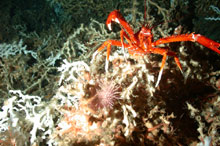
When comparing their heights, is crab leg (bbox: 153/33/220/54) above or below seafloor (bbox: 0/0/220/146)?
above

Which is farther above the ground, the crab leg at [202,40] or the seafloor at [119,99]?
the crab leg at [202,40]

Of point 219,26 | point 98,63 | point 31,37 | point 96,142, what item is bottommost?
point 219,26

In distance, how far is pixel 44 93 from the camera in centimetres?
390

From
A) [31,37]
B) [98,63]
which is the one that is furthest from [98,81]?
[31,37]

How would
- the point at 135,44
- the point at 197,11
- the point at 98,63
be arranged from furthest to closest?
the point at 197,11
the point at 98,63
the point at 135,44

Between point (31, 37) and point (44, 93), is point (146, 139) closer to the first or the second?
point (44, 93)

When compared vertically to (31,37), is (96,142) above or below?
below

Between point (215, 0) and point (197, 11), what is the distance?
580mm

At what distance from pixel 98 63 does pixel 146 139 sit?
5.06 feet

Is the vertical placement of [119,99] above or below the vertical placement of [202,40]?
below

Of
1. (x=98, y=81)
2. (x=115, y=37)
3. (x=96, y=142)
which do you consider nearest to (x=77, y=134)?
(x=96, y=142)

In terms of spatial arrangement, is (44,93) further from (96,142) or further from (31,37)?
(96,142)

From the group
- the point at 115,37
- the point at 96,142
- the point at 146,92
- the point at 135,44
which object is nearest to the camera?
the point at 96,142

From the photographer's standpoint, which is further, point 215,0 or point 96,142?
point 215,0
